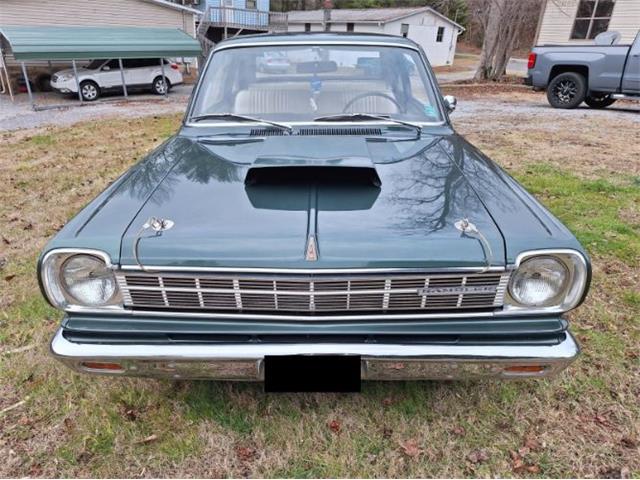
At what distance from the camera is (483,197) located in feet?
6.79

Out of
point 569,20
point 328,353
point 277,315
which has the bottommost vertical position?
point 328,353

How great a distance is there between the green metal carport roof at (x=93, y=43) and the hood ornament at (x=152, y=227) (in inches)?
546

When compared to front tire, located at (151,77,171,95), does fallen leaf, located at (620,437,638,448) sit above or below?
above

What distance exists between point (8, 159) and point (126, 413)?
6731mm

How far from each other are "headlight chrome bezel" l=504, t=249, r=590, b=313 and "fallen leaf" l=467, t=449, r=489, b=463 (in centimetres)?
76

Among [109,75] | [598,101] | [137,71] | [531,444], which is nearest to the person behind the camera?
[531,444]

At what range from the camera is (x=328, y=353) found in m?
1.76

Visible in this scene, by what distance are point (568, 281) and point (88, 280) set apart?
74.9 inches

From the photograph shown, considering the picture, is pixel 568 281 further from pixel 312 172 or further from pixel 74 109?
pixel 74 109

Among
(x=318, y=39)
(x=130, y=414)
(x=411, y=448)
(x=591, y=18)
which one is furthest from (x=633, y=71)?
(x=591, y=18)

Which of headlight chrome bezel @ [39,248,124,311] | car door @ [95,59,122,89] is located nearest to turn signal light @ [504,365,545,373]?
headlight chrome bezel @ [39,248,124,311]

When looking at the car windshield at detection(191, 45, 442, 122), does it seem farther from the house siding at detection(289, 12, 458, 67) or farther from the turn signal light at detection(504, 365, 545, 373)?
the house siding at detection(289, 12, 458, 67)

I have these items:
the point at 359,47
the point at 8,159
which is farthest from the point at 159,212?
the point at 8,159

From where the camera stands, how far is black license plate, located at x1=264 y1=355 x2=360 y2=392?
1799mm
